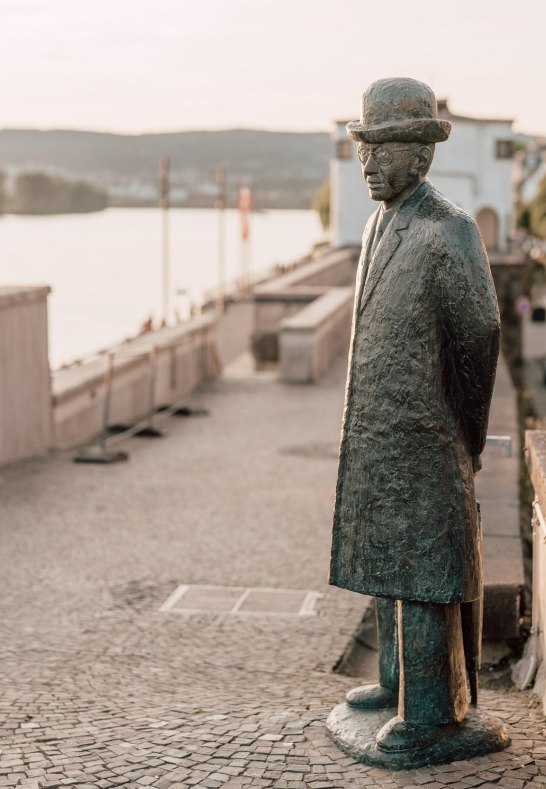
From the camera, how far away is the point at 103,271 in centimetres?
10394

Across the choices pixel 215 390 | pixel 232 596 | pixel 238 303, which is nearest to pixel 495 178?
pixel 238 303

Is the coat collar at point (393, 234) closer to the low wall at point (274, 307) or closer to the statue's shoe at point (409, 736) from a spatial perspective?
the statue's shoe at point (409, 736)

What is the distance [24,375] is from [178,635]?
18.8 feet

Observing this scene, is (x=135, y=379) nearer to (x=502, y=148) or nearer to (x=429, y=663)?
(x=429, y=663)

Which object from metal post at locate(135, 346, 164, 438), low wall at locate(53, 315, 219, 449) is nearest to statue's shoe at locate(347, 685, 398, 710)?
low wall at locate(53, 315, 219, 449)

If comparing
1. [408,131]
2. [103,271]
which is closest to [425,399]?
[408,131]

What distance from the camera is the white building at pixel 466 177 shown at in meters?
60.4

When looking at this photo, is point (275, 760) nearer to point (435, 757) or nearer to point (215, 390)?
point (435, 757)

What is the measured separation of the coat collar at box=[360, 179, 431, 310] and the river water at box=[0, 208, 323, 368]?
445 inches

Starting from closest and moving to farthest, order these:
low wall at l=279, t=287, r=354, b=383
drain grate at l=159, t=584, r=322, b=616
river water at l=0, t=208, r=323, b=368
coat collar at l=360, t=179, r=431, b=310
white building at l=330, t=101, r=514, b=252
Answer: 1. coat collar at l=360, t=179, r=431, b=310
2. drain grate at l=159, t=584, r=322, b=616
3. low wall at l=279, t=287, r=354, b=383
4. river water at l=0, t=208, r=323, b=368
5. white building at l=330, t=101, r=514, b=252

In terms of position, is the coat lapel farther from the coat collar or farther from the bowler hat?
the bowler hat

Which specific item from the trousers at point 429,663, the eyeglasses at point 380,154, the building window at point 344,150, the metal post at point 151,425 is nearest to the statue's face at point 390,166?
the eyeglasses at point 380,154

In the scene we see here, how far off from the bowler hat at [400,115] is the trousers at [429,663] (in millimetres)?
1676

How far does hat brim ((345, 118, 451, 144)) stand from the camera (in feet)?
14.8
